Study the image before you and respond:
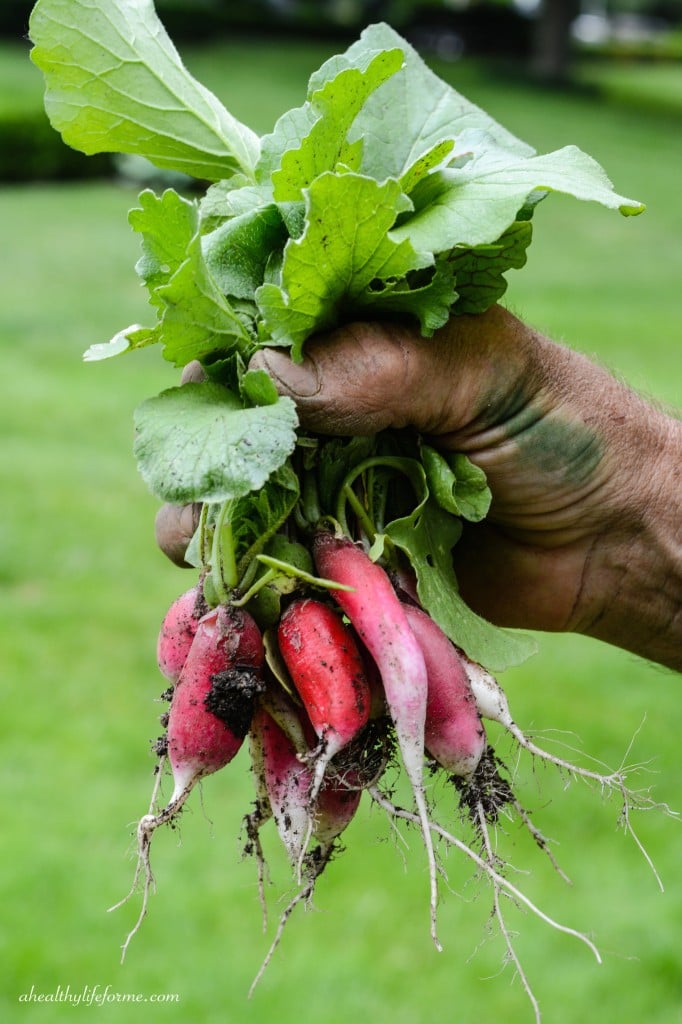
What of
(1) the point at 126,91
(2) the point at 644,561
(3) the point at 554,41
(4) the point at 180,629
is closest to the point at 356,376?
(4) the point at 180,629

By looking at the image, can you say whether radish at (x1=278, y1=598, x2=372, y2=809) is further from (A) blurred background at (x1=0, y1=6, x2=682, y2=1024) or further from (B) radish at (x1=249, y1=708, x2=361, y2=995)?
(A) blurred background at (x1=0, y1=6, x2=682, y2=1024)

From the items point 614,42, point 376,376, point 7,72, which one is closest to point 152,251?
point 376,376

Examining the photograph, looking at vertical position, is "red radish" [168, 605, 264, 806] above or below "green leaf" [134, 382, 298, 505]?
below

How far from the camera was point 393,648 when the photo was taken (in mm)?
2361

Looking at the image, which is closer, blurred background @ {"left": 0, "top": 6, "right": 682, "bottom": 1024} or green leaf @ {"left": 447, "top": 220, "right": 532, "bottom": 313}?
green leaf @ {"left": 447, "top": 220, "right": 532, "bottom": 313}

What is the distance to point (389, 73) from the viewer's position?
218 cm

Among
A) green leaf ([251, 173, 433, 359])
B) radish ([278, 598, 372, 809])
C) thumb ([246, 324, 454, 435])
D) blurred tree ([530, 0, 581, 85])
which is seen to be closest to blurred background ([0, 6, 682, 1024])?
radish ([278, 598, 372, 809])

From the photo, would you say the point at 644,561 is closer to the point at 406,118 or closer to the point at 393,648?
the point at 393,648

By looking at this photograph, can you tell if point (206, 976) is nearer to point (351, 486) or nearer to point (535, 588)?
point (535, 588)

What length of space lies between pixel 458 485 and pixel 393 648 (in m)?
0.42

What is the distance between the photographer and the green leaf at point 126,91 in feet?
8.26

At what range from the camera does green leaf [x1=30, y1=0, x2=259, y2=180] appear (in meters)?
2.52

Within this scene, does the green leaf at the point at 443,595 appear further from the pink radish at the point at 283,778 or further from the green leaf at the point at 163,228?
the green leaf at the point at 163,228

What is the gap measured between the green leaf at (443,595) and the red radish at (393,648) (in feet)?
0.28
